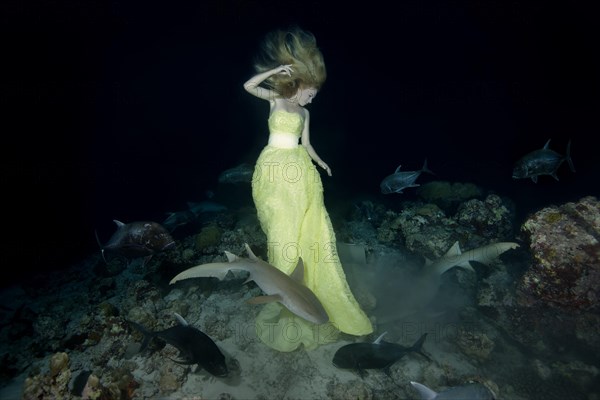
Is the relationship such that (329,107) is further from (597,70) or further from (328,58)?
(597,70)

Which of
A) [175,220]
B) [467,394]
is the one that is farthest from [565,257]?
[175,220]

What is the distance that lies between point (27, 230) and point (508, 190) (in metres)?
30.9

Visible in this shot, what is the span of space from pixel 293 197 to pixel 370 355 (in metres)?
2.17

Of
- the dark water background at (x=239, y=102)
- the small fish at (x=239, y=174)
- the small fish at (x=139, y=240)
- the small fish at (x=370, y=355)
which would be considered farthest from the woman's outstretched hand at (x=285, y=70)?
the dark water background at (x=239, y=102)

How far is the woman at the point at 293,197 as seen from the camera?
131 inches

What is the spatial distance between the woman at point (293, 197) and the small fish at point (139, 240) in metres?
2.46

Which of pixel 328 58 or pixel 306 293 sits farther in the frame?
pixel 328 58

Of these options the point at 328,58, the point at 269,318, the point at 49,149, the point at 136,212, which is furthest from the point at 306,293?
the point at 328,58

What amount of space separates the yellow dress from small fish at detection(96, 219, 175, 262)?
2409 millimetres

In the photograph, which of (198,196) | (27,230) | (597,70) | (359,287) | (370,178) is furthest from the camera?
(198,196)

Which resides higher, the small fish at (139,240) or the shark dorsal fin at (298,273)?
the shark dorsal fin at (298,273)

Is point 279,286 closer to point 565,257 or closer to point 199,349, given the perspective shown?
point 199,349

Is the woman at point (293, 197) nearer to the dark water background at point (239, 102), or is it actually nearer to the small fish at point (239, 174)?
the small fish at point (239, 174)

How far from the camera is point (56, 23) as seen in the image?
63.6 ft
